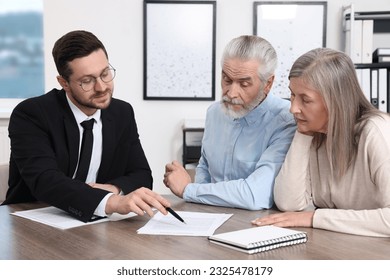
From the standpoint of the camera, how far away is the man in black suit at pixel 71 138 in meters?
1.69

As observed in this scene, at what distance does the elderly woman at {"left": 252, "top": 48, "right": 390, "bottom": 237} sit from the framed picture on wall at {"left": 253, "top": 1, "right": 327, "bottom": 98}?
2.66 meters

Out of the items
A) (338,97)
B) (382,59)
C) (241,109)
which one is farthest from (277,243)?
(382,59)

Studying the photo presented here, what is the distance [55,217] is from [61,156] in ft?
1.10

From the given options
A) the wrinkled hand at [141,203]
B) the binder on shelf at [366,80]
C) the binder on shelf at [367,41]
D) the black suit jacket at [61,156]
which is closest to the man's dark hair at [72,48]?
the black suit jacket at [61,156]

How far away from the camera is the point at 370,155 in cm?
149

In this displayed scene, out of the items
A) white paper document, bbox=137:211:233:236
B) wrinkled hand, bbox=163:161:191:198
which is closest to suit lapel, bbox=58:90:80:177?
wrinkled hand, bbox=163:161:191:198

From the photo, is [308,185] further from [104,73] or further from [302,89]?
[104,73]

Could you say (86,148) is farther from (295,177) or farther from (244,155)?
(295,177)

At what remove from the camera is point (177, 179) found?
1.84 m

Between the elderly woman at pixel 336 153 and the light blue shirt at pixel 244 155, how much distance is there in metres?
0.09

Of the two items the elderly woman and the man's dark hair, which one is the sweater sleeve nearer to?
the elderly woman

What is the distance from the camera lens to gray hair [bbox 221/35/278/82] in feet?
6.07
